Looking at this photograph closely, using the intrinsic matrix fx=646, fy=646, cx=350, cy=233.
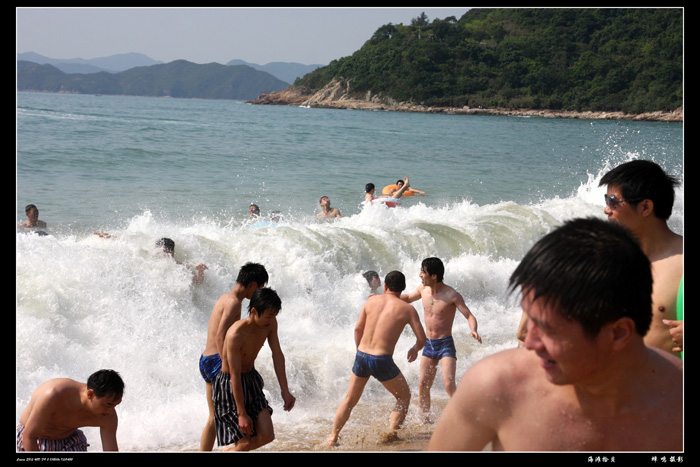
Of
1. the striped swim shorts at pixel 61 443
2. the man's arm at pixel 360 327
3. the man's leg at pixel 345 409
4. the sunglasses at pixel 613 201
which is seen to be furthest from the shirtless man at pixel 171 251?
the sunglasses at pixel 613 201

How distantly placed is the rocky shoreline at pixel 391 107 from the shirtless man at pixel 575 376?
7430 centimetres

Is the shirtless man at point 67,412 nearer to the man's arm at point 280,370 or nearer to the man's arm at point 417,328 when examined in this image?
the man's arm at point 280,370

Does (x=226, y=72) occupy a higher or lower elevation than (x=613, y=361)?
higher

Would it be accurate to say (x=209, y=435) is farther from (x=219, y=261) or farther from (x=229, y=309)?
(x=219, y=261)

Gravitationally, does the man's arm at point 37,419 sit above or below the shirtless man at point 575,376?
below

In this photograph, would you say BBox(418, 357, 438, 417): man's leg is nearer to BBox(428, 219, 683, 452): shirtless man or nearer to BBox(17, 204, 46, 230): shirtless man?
BBox(428, 219, 683, 452): shirtless man

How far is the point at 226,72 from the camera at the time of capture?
540ft

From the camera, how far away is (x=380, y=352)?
19.0 ft

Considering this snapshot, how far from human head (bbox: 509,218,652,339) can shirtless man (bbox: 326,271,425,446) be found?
14.5 feet

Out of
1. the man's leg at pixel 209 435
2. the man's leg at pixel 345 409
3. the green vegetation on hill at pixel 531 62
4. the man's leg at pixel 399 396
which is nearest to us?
the man's leg at pixel 209 435

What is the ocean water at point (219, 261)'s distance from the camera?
6895 mm

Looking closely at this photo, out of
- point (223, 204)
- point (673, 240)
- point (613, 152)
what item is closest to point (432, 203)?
point (223, 204)
